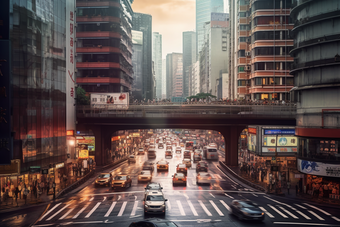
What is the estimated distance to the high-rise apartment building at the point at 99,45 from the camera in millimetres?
87375

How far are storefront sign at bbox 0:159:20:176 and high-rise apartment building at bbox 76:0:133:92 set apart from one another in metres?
54.2

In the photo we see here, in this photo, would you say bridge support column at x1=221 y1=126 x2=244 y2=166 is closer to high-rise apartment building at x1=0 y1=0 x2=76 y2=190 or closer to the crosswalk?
high-rise apartment building at x1=0 y1=0 x2=76 y2=190

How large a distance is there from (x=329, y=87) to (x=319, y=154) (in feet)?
23.2

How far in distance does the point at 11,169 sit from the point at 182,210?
18.0 meters

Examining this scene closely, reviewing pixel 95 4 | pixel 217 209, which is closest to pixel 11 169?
pixel 217 209

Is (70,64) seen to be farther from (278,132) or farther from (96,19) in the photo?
(96,19)

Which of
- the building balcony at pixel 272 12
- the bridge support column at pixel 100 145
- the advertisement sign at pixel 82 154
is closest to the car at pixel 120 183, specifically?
the advertisement sign at pixel 82 154

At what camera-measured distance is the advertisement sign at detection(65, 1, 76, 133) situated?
49.4 meters

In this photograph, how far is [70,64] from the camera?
164 ft

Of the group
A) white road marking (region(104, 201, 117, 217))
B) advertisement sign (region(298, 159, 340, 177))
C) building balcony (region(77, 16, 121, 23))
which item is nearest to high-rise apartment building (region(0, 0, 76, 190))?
white road marking (region(104, 201, 117, 217))

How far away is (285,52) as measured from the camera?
7450 cm

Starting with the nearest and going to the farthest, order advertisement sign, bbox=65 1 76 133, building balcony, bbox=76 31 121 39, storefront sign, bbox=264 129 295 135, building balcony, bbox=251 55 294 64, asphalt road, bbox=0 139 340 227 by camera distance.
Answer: asphalt road, bbox=0 139 340 227 → advertisement sign, bbox=65 1 76 133 → storefront sign, bbox=264 129 295 135 → building balcony, bbox=251 55 294 64 → building balcony, bbox=76 31 121 39

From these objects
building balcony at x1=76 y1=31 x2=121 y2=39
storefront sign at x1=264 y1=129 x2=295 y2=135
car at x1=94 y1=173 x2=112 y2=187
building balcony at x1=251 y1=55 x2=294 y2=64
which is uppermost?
building balcony at x1=76 y1=31 x2=121 y2=39

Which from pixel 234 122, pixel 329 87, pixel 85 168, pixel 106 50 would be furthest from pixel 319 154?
pixel 106 50
